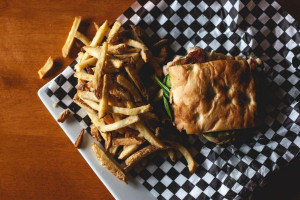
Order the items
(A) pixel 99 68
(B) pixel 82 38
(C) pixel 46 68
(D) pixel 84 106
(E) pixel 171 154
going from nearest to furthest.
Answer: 1. (A) pixel 99 68
2. (D) pixel 84 106
3. (E) pixel 171 154
4. (B) pixel 82 38
5. (C) pixel 46 68

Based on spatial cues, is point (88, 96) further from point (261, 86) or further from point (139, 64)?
point (261, 86)

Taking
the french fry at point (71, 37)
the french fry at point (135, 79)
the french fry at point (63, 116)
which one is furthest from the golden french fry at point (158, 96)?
the french fry at point (71, 37)

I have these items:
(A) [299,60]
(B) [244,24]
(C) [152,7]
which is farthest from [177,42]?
(A) [299,60]

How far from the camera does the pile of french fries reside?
7.57 feet

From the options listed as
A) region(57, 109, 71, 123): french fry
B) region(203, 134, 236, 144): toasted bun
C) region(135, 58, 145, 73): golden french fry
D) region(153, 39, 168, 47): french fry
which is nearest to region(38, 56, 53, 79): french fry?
region(57, 109, 71, 123): french fry

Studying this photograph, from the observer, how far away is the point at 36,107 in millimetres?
2859

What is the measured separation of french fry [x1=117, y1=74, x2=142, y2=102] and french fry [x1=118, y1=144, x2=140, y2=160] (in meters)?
0.38

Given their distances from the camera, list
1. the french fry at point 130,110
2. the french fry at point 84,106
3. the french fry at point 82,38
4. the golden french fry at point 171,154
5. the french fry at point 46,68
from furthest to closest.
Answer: the french fry at point 46,68 < the french fry at point 82,38 < the golden french fry at point 171,154 < the french fry at point 84,106 < the french fry at point 130,110

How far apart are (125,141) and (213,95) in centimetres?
74

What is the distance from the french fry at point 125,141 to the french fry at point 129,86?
298 mm

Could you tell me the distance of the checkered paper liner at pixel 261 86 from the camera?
2592mm

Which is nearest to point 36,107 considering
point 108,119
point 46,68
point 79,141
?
point 46,68

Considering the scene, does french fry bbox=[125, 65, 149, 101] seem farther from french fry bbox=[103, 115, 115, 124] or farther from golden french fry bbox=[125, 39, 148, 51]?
french fry bbox=[103, 115, 115, 124]

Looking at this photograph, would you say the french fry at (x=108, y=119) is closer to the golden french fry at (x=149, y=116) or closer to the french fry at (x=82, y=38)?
the golden french fry at (x=149, y=116)
